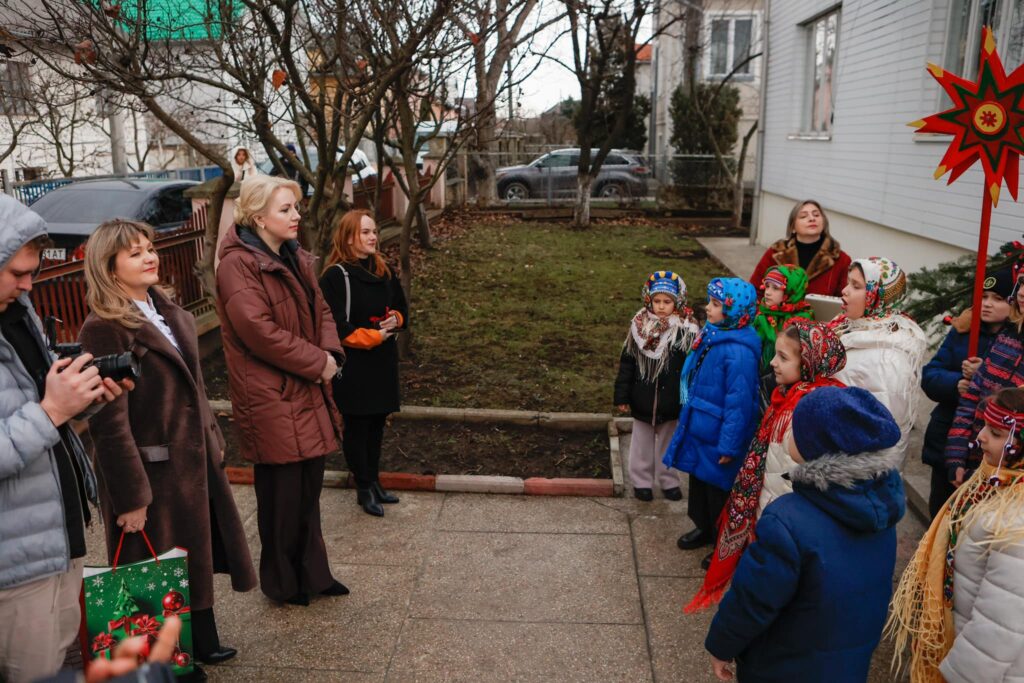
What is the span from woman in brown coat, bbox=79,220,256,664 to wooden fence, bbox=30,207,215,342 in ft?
8.13

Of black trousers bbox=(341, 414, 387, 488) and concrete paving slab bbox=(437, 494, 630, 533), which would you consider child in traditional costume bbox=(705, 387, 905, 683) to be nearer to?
concrete paving slab bbox=(437, 494, 630, 533)

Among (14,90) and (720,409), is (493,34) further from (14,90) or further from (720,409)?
(14,90)

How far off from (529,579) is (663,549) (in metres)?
0.88

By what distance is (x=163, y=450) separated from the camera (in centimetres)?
337

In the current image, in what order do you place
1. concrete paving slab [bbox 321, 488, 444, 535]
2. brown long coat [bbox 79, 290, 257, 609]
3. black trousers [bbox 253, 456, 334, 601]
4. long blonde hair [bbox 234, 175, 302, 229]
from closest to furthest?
1. brown long coat [bbox 79, 290, 257, 609]
2. long blonde hair [bbox 234, 175, 302, 229]
3. black trousers [bbox 253, 456, 334, 601]
4. concrete paving slab [bbox 321, 488, 444, 535]

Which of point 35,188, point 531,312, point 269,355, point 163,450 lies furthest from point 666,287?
point 35,188

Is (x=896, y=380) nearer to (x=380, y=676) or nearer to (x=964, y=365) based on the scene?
(x=964, y=365)

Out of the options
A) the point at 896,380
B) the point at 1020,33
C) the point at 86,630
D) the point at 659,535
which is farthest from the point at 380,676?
the point at 1020,33

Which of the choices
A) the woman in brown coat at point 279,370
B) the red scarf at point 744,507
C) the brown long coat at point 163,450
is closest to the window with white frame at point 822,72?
the red scarf at point 744,507

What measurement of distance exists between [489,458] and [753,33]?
2667 centimetres

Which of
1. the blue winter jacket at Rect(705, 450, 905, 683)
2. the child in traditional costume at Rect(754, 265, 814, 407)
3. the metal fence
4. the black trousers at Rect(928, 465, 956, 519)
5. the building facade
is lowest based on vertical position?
the black trousers at Rect(928, 465, 956, 519)

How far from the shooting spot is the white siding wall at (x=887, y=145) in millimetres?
8117

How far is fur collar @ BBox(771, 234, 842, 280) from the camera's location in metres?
5.90

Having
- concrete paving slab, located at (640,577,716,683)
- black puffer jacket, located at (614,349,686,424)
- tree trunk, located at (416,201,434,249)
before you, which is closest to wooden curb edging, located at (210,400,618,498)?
black puffer jacket, located at (614,349,686,424)
